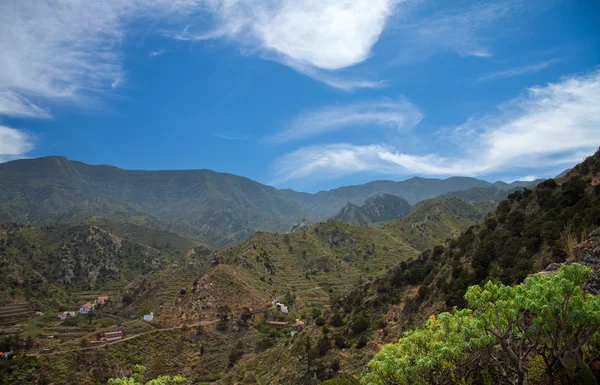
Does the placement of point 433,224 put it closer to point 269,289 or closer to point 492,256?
point 269,289

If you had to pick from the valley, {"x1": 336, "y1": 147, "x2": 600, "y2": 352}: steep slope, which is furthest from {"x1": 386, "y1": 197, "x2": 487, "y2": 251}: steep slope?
{"x1": 336, "y1": 147, "x2": 600, "y2": 352}: steep slope

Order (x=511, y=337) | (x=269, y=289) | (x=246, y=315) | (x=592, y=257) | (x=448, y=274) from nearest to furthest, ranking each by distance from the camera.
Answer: (x=511, y=337) < (x=592, y=257) < (x=448, y=274) < (x=246, y=315) < (x=269, y=289)

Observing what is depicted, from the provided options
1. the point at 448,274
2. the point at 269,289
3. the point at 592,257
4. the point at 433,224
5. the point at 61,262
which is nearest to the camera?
the point at 592,257

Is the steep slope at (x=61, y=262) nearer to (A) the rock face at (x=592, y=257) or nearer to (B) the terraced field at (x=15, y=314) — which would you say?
(B) the terraced field at (x=15, y=314)

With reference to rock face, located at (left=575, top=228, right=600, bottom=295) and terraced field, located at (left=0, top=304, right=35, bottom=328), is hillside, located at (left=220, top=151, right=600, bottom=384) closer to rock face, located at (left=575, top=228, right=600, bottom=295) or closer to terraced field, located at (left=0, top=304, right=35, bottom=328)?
rock face, located at (left=575, top=228, right=600, bottom=295)

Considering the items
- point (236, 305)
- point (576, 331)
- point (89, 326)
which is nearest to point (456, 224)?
point (236, 305)

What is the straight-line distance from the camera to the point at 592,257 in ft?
42.2

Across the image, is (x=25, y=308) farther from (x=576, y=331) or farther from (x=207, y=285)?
(x=576, y=331)

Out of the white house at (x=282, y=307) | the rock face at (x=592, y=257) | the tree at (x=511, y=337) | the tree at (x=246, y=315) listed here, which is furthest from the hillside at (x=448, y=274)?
the white house at (x=282, y=307)

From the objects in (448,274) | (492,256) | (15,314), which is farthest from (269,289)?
(492,256)

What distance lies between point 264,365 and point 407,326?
2635 cm

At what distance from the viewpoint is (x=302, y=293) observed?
112 metres

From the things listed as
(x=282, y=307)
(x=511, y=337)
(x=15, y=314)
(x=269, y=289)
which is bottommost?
(x=282, y=307)

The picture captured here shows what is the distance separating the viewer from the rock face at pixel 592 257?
11.5 m
